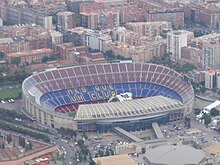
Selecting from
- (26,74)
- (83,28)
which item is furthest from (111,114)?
(83,28)

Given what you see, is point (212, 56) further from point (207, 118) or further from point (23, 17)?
point (23, 17)

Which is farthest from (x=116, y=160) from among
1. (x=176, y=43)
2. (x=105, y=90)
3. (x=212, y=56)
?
(x=176, y=43)

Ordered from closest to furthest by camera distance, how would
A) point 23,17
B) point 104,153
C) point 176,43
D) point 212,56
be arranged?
1. point 104,153
2. point 212,56
3. point 176,43
4. point 23,17

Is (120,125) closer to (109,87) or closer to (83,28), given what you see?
(109,87)

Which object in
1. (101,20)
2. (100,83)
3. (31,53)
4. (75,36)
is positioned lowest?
(100,83)

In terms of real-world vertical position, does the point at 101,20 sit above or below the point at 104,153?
above

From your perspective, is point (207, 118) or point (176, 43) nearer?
point (207, 118)

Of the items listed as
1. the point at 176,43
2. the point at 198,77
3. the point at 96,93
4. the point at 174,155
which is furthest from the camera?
the point at 176,43

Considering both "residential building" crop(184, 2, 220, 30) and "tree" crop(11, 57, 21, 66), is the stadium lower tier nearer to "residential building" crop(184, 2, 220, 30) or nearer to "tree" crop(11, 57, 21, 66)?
"tree" crop(11, 57, 21, 66)
